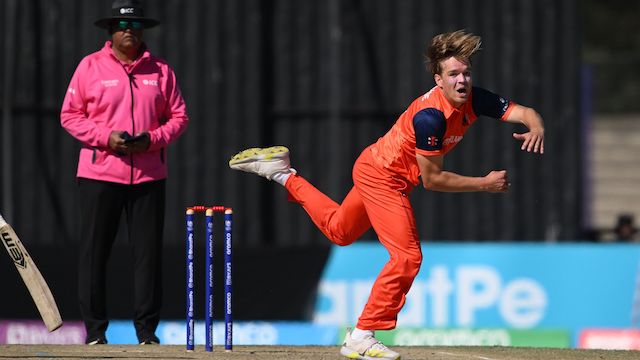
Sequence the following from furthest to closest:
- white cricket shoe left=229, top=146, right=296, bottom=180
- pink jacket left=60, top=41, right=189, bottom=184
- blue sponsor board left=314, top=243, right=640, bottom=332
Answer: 1. blue sponsor board left=314, top=243, right=640, bottom=332
2. pink jacket left=60, top=41, right=189, bottom=184
3. white cricket shoe left=229, top=146, right=296, bottom=180

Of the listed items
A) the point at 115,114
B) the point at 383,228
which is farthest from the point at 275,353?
the point at 115,114

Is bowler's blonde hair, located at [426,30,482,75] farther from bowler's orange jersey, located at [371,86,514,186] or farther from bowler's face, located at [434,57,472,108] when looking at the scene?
bowler's orange jersey, located at [371,86,514,186]

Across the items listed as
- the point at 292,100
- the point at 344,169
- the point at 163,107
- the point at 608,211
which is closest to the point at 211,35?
the point at 292,100

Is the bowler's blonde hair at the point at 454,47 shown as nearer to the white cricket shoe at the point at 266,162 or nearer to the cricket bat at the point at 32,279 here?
the white cricket shoe at the point at 266,162

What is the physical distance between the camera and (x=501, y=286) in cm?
1086

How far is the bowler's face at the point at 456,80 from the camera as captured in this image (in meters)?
6.74

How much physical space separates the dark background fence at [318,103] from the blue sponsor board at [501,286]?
2.14 m

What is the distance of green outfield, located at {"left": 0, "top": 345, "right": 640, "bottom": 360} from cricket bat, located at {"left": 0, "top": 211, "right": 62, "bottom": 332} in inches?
8.0

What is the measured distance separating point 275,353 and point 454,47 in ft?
6.26

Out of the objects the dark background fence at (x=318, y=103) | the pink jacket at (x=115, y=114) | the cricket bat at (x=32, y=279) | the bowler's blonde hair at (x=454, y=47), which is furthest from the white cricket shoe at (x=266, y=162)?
the dark background fence at (x=318, y=103)

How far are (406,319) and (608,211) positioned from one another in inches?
432

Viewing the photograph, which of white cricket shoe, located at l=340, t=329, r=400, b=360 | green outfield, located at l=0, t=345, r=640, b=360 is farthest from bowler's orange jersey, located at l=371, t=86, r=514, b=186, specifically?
green outfield, located at l=0, t=345, r=640, b=360

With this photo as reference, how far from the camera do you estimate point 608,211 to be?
69.0ft

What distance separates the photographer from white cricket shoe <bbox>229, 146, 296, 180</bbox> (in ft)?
25.2
